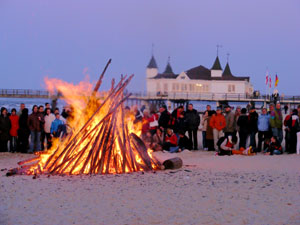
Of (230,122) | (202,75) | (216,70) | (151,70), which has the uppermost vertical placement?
(151,70)

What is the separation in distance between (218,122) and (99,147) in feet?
21.2

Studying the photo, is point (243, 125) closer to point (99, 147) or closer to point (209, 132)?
point (209, 132)

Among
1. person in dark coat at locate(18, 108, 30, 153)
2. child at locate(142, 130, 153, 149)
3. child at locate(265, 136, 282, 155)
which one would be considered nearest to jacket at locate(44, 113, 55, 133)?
person in dark coat at locate(18, 108, 30, 153)

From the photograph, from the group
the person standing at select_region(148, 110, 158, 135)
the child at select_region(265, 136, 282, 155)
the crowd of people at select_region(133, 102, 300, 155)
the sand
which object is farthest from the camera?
the person standing at select_region(148, 110, 158, 135)

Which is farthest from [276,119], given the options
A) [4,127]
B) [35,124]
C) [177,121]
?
[4,127]

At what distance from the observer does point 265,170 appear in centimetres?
1109

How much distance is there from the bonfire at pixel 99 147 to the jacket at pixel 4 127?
198 inches

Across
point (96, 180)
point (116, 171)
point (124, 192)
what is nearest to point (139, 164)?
point (116, 171)

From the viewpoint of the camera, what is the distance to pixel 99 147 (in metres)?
10.3

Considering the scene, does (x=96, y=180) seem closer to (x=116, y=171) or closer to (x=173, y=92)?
(x=116, y=171)

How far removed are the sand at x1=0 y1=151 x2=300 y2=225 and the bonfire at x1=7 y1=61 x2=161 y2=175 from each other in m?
0.48

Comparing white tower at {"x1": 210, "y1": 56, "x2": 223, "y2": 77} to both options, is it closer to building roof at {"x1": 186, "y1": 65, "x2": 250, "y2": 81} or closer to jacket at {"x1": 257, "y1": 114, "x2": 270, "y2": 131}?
building roof at {"x1": 186, "y1": 65, "x2": 250, "y2": 81}

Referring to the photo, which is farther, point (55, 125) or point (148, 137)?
point (148, 137)

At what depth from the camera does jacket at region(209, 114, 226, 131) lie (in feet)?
51.9
